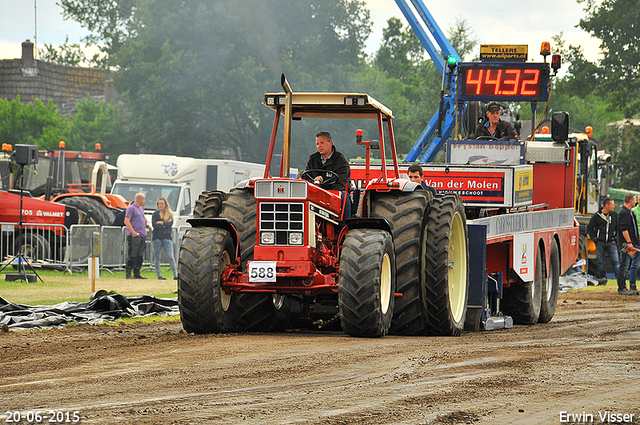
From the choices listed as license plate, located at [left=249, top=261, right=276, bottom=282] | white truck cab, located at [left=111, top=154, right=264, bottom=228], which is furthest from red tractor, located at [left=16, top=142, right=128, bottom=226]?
license plate, located at [left=249, top=261, right=276, bottom=282]

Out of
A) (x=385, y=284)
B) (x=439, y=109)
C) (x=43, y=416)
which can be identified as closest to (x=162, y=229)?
(x=439, y=109)

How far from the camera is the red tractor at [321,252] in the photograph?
8961 mm

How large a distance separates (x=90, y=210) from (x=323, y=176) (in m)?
14.7

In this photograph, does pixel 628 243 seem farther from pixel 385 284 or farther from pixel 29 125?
pixel 29 125

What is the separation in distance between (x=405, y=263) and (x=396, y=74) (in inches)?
3083

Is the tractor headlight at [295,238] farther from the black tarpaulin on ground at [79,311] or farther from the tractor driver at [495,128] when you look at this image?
the tractor driver at [495,128]

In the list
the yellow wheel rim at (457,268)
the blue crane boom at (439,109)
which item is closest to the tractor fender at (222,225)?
the yellow wheel rim at (457,268)

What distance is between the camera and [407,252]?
9570 millimetres

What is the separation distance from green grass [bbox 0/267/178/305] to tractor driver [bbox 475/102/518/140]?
5.92m

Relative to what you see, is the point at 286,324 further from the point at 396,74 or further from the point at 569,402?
the point at 396,74

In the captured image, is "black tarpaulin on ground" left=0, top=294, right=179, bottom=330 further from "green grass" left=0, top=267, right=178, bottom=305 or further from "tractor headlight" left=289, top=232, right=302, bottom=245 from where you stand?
"tractor headlight" left=289, top=232, right=302, bottom=245

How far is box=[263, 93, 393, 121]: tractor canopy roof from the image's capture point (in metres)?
9.59

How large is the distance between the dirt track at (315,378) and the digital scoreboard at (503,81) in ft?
19.4

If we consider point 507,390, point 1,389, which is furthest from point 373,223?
point 1,389
